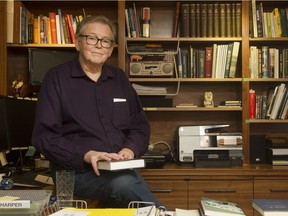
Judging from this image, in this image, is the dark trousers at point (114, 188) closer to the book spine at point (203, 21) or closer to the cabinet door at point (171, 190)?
the cabinet door at point (171, 190)

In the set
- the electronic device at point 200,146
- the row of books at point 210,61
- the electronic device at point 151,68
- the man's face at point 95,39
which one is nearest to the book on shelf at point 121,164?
the man's face at point 95,39

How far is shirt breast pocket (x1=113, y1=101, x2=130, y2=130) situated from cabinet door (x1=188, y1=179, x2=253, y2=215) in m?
1.00

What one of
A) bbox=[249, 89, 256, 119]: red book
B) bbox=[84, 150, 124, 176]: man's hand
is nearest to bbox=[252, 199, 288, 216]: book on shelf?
bbox=[84, 150, 124, 176]: man's hand

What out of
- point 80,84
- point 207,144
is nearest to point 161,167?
point 207,144

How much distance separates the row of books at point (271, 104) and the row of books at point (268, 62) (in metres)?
0.12

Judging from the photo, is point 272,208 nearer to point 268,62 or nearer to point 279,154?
point 279,154

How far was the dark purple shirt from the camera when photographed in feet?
6.13

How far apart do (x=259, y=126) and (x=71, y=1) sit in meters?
2.00

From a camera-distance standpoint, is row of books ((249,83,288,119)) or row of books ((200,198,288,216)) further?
row of books ((249,83,288,119))

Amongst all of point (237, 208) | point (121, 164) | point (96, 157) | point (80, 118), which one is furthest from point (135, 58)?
point (237, 208)

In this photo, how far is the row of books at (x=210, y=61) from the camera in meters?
3.24

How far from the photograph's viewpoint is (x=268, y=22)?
3.25m

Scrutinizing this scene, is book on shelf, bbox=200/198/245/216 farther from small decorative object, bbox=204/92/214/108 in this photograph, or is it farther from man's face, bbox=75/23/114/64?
small decorative object, bbox=204/92/214/108

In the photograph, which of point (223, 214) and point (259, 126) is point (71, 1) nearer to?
point (259, 126)
